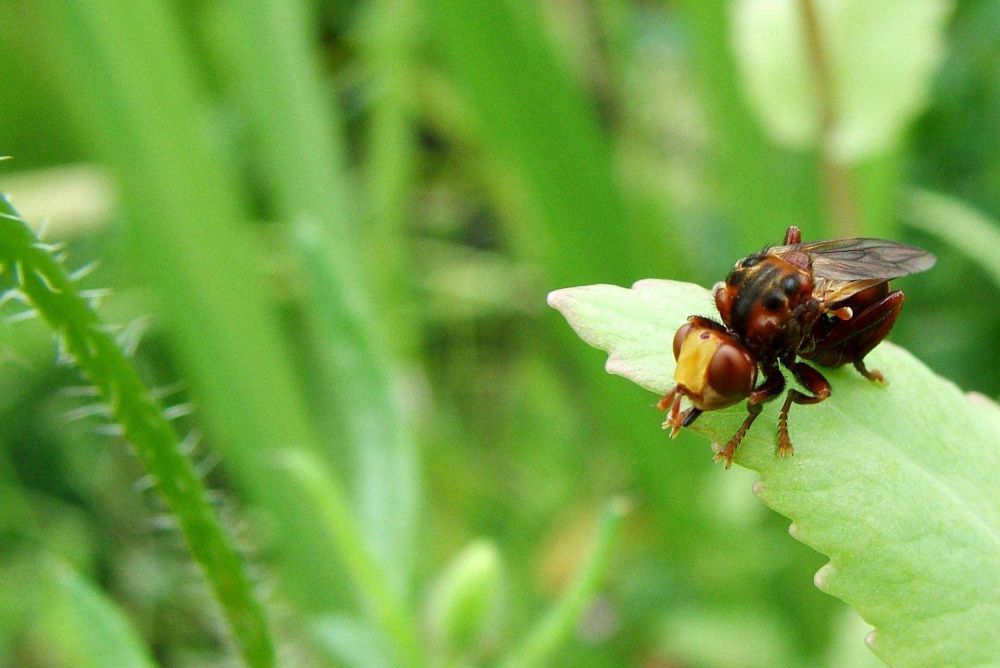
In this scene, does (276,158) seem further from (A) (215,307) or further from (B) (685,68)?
(B) (685,68)

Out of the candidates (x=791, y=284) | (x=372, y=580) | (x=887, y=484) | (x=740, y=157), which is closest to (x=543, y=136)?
(x=740, y=157)

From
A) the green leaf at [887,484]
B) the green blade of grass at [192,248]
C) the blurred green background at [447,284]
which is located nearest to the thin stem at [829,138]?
the blurred green background at [447,284]

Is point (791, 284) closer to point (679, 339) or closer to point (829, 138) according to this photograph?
point (679, 339)

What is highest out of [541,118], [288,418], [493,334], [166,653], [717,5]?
[717,5]

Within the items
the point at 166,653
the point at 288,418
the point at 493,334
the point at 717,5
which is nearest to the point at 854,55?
the point at 717,5

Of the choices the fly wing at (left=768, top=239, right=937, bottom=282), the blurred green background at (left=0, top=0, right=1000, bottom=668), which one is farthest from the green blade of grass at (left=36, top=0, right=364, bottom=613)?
the fly wing at (left=768, top=239, right=937, bottom=282)

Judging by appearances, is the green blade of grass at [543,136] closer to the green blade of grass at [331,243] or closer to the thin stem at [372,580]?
the green blade of grass at [331,243]

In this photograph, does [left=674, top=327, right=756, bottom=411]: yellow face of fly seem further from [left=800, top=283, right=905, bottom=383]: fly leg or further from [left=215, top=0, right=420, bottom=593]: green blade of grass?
[left=215, top=0, right=420, bottom=593]: green blade of grass
